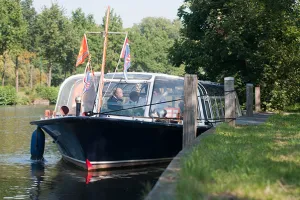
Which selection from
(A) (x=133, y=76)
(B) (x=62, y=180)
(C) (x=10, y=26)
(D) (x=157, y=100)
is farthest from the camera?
(C) (x=10, y=26)

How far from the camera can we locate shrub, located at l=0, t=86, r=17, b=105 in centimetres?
6400

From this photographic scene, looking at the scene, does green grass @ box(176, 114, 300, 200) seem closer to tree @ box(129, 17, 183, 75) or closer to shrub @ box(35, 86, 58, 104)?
shrub @ box(35, 86, 58, 104)

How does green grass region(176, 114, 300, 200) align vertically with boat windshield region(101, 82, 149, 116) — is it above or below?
below

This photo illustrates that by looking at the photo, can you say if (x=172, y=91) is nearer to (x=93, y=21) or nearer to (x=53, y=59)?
(x=53, y=59)

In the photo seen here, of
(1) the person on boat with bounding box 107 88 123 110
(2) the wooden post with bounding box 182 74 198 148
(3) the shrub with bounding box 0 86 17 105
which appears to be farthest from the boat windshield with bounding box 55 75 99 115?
(3) the shrub with bounding box 0 86 17 105

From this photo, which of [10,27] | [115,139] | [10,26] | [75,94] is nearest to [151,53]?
[10,26]

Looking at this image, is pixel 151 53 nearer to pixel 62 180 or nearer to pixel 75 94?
pixel 75 94

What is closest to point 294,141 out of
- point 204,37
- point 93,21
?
point 204,37

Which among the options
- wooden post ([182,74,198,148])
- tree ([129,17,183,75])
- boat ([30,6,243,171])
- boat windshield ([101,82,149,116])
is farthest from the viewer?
tree ([129,17,183,75])

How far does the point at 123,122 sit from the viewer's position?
14.6 m

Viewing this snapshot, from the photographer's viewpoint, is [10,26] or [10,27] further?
[10,26]

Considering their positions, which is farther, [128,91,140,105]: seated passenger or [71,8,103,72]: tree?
[71,8,103,72]: tree

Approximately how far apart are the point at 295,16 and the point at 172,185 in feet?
56.6

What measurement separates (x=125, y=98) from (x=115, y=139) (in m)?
1.95
